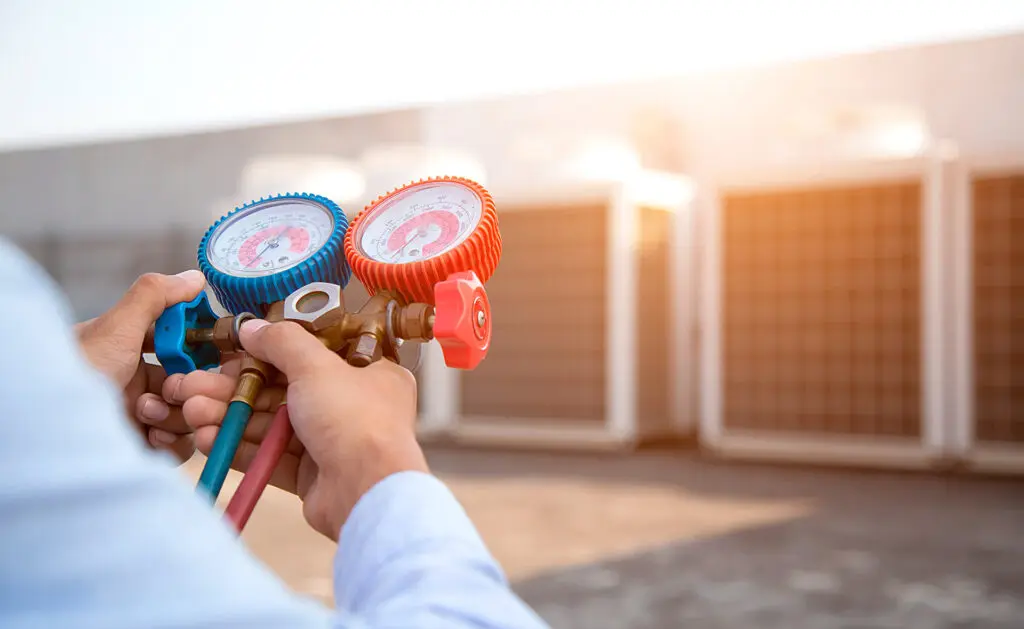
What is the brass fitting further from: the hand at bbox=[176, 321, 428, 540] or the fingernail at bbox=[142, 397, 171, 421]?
the fingernail at bbox=[142, 397, 171, 421]

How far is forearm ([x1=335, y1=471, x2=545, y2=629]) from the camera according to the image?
41 centimetres

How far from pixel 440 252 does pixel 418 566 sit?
278 millimetres

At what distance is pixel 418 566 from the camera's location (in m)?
0.43

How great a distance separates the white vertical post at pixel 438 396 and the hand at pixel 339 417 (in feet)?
24.2

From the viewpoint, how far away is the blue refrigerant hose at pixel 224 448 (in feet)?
1.94

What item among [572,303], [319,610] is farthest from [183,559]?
[572,303]

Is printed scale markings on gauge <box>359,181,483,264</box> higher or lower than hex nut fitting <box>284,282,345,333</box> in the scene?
higher

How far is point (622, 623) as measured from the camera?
2.94m

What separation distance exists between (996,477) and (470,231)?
6459 millimetres

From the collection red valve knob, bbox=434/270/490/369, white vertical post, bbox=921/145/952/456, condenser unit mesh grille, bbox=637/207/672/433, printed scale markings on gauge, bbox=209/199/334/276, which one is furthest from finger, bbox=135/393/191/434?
condenser unit mesh grille, bbox=637/207/672/433

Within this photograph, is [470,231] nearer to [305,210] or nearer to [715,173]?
[305,210]

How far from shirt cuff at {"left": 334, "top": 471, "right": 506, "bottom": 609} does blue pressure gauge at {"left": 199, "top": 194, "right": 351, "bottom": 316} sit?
25 centimetres

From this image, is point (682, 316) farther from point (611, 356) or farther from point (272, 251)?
point (272, 251)

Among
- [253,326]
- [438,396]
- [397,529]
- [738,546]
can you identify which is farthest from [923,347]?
[397,529]
